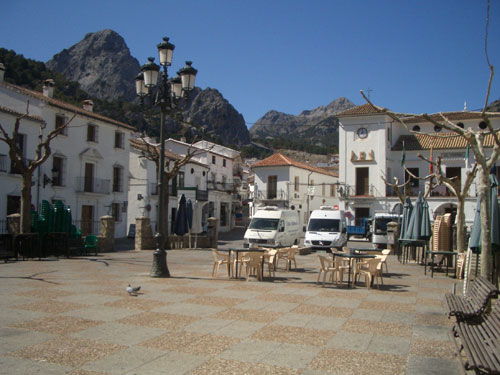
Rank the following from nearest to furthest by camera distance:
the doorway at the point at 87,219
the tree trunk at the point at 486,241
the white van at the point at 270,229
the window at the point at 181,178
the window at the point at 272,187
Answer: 1. the tree trunk at the point at 486,241
2. the white van at the point at 270,229
3. the doorway at the point at 87,219
4. the window at the point at 181,178
5. the window at the point at 272,187

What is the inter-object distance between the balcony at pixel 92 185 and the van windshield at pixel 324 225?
17.5 m

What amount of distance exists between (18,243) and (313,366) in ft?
47.9

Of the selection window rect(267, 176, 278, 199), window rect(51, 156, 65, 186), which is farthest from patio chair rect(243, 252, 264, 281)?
window rect(267, 176, 278, 199)

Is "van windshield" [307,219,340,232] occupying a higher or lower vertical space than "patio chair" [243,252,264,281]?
higher

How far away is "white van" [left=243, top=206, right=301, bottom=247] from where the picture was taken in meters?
21.6

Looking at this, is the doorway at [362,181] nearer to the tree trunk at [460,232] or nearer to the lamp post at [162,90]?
the tree trunk at [460,232]

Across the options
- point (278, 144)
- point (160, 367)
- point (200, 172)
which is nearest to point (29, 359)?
point (160, 367)

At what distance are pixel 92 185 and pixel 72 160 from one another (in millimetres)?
2431

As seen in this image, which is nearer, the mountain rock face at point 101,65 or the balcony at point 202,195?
the balcony at point 202,195

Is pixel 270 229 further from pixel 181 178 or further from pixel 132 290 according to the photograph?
pixel 181 178

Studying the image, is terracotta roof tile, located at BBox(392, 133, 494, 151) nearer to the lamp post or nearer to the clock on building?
the clock on building

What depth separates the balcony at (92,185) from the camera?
32219 millimetres

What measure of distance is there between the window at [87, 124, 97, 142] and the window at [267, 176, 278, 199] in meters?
19.5

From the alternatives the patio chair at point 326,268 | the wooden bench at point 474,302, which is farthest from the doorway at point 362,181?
the wooden bench at point 474,302
